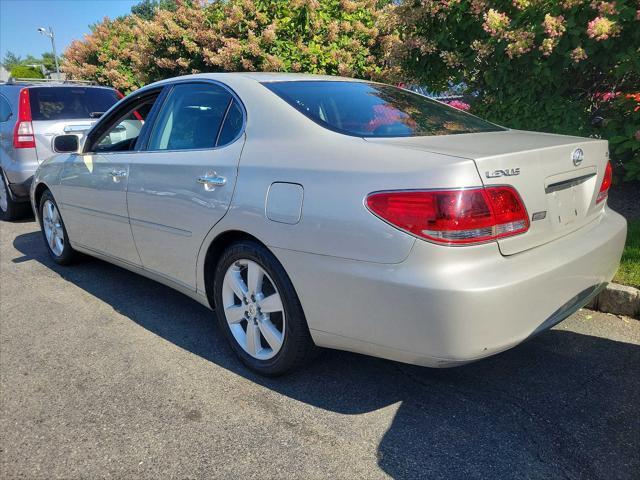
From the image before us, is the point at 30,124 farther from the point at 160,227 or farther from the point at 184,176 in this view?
the point at 184,176

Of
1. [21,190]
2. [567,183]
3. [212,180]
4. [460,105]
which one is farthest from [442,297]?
[21,190]

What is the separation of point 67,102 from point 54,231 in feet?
9.47

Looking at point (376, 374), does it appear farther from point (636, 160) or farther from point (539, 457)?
point (636, 160)

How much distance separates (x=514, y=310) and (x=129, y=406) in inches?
75.1

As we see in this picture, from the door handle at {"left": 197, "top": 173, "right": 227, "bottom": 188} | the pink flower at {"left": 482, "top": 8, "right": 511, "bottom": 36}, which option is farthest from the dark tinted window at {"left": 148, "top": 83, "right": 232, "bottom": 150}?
the pink flower at {"left": 482, "top": 8, "right": 511, "bottom": 36}

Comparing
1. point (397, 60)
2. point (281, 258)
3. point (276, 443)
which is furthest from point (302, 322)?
point (397, 60)

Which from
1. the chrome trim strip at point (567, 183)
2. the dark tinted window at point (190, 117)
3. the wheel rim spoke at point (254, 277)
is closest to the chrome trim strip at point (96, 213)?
the dark tinted window at point (190, 117)

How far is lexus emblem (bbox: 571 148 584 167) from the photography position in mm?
2514

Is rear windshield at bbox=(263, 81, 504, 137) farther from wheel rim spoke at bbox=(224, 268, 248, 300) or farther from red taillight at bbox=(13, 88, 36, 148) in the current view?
red taillight at bbox=(13, 88, 36, 148)

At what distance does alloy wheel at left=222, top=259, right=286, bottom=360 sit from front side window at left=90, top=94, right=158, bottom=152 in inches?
57.4

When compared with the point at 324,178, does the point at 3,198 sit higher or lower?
lower

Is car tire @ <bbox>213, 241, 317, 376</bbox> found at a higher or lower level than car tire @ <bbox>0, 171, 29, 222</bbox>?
higher

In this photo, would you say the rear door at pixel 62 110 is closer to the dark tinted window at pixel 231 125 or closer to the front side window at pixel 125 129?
the front side window at pixel 125 129

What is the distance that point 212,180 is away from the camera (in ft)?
9.62
